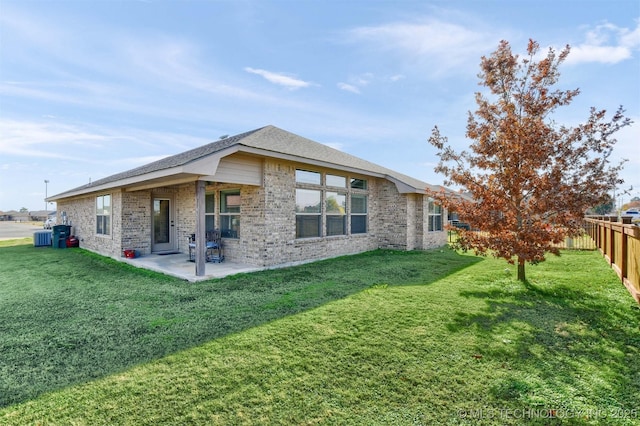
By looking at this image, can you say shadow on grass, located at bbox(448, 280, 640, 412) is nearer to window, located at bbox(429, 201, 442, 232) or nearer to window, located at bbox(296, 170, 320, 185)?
window, located at bbox(296, 170, 320, 185)

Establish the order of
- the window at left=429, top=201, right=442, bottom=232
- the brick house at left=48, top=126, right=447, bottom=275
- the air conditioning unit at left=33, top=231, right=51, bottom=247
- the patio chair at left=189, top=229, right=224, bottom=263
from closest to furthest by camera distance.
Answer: the brick house at left=48, top=126, right=447, bottom=275 < the patio chair at left=189, top=229, right=224, bottom=263 < the window at left=429, top=201, right=442, bottom=232 < the air conditioning unit at left=33, top=231, right=51, bottom=247

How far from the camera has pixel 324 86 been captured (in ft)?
42.5

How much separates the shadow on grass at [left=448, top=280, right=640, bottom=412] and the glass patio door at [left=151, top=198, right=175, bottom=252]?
1082cm

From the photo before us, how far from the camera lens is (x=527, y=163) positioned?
20.9ft

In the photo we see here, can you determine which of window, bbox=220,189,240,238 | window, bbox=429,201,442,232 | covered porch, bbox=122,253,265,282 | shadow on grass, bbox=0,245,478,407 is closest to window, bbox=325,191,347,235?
shadow on grass, bbox=0,245,478,407

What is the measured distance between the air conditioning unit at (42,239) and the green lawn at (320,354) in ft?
39.6

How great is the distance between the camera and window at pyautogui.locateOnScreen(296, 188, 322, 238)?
32.0ft

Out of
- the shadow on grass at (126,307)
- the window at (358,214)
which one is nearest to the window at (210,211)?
the shadow on grass at (126,307)

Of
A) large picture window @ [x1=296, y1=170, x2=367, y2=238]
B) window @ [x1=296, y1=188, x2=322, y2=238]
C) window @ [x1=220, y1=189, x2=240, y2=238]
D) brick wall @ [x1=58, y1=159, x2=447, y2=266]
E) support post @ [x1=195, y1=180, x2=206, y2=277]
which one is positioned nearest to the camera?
support post @ [x1=195, y1=180, x2=206, y2=277]

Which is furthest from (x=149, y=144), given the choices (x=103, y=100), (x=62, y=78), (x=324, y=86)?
(x=324, y=86)

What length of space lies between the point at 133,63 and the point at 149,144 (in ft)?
30.7

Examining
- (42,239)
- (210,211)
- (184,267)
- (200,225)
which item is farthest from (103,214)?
(200,225)

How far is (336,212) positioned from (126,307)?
725cm

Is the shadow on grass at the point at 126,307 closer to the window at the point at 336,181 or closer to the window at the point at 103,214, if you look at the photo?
the window at the point at 103,214
